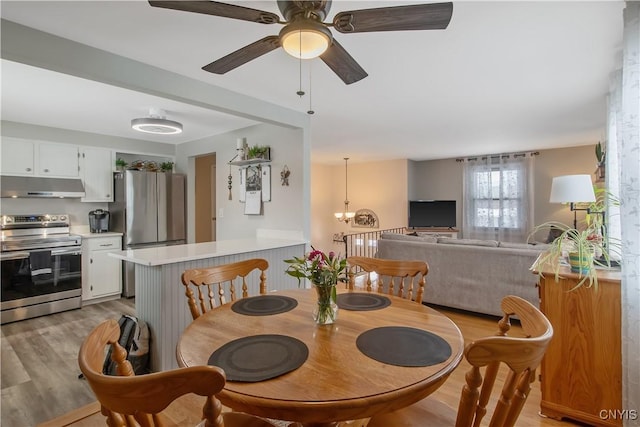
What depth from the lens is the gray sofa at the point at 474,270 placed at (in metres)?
3.34

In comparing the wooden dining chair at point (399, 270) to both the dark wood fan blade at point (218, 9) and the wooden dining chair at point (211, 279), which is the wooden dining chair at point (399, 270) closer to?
the wooden dining chair at point (211, 279)

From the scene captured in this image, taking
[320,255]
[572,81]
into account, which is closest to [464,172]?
[572,81]

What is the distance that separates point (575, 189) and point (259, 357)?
3027mm

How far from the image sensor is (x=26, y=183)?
12.5ft

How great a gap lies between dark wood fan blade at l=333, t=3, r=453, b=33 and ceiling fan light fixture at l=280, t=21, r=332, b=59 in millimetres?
84

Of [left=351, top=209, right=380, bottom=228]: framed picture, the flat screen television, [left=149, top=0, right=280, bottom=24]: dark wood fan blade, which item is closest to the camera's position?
[left=149, top=0, right=280, bottom=24]: dark wood fan blade

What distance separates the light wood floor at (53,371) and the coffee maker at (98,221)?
1168mm

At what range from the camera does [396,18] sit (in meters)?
1.30

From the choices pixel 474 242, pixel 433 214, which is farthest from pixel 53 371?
pixel 433 214

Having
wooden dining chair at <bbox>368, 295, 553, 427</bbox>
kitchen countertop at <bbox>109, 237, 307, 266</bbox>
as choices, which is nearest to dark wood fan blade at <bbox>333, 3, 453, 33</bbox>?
wooden dining chair at <bbox>368, 295, 553, 427</bbox>

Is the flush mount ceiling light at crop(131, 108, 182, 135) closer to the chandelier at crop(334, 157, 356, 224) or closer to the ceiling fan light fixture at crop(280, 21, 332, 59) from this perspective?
the ceiling fan light fixture at crop(280, 21, 332, 59)

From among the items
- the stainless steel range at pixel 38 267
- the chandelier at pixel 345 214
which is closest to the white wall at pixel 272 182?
the stainless steel range at pixel 38 267

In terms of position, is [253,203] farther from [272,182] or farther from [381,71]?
[381,71]

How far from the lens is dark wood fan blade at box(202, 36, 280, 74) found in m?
1.51
